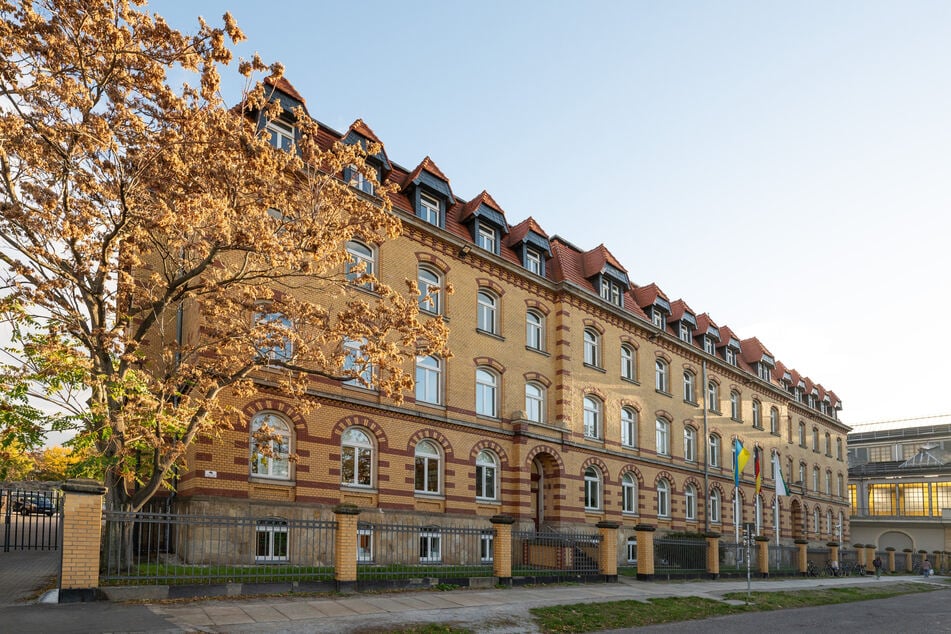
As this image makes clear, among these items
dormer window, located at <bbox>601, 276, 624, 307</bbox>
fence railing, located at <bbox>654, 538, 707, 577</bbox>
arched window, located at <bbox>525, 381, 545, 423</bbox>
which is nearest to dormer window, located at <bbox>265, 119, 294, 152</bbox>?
arched window, located at <bbox>525, 381, 545, 423</bbox>

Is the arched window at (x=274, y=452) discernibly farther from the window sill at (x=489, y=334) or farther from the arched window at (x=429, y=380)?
the window sill at (x=489, y=334)

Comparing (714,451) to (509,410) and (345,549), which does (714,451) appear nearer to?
(509,410)

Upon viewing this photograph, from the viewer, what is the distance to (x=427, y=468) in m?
23.8

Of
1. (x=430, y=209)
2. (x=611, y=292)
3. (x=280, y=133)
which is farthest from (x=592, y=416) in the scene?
(x=280, y=133)

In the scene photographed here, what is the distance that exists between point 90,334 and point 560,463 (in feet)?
59.5

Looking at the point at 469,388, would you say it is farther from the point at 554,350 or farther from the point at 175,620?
the point at 175,620

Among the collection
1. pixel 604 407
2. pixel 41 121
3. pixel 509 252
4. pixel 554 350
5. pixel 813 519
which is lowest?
pixel 813 519

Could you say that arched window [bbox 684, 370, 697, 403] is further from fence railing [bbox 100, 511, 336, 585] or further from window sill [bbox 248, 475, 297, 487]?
window sill [bbox 248, 475, 297, 487]

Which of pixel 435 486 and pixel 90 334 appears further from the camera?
pixel 435 486

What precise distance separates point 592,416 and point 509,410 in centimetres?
550

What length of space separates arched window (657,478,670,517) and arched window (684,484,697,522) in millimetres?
1651

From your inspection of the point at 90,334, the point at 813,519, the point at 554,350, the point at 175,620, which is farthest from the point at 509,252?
the point at 813,519

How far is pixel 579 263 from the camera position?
3369 centimetres

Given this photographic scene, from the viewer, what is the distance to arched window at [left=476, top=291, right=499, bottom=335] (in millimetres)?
26678
